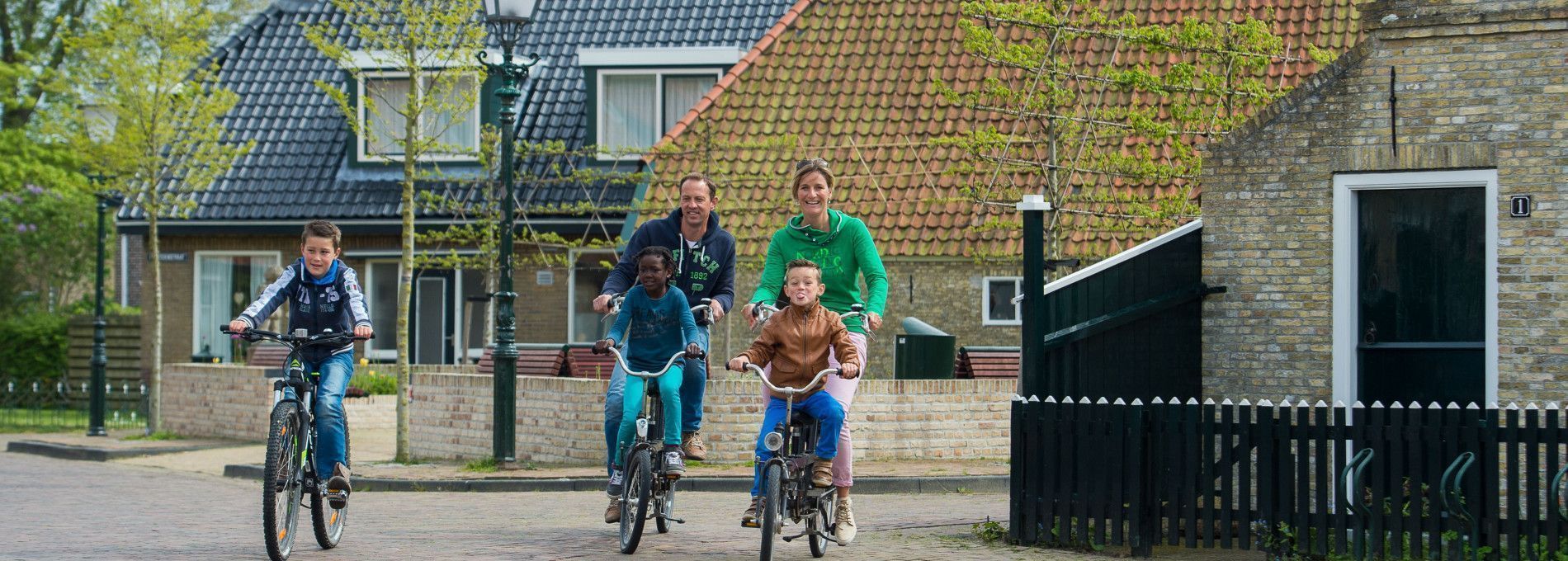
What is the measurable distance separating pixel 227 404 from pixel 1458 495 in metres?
15.3

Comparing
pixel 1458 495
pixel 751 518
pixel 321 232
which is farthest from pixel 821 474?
pixel 1458 495

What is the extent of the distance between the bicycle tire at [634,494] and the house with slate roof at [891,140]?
1090 centimetres

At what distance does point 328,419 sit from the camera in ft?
30.3

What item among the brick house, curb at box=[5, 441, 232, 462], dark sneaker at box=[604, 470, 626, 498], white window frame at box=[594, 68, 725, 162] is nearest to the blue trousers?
dark sneaker at box=[604, 470, 626, 498]

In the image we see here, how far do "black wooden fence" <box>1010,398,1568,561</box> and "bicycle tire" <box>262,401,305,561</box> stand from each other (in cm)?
375

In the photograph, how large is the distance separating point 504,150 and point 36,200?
26.1m

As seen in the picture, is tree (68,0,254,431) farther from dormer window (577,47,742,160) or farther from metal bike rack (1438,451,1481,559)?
metal bike rack (1438,451,1481,559)

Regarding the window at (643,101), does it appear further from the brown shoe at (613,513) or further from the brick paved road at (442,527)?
the brown shoe at (613,513)

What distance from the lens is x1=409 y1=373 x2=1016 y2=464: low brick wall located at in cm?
1495

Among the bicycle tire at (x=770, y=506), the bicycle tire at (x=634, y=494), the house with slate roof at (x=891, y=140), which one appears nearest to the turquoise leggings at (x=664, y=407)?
the bicycle tire at (x=634, y=494)

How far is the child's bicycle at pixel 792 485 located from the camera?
8258 millimetres

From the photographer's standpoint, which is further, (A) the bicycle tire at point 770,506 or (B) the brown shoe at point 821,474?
(B) the brown shoe at point 821,474

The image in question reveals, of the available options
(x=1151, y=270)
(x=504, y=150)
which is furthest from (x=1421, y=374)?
(x=504, y=150)

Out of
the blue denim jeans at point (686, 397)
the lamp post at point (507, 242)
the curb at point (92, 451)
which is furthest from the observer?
the curb at point (92, 451)
